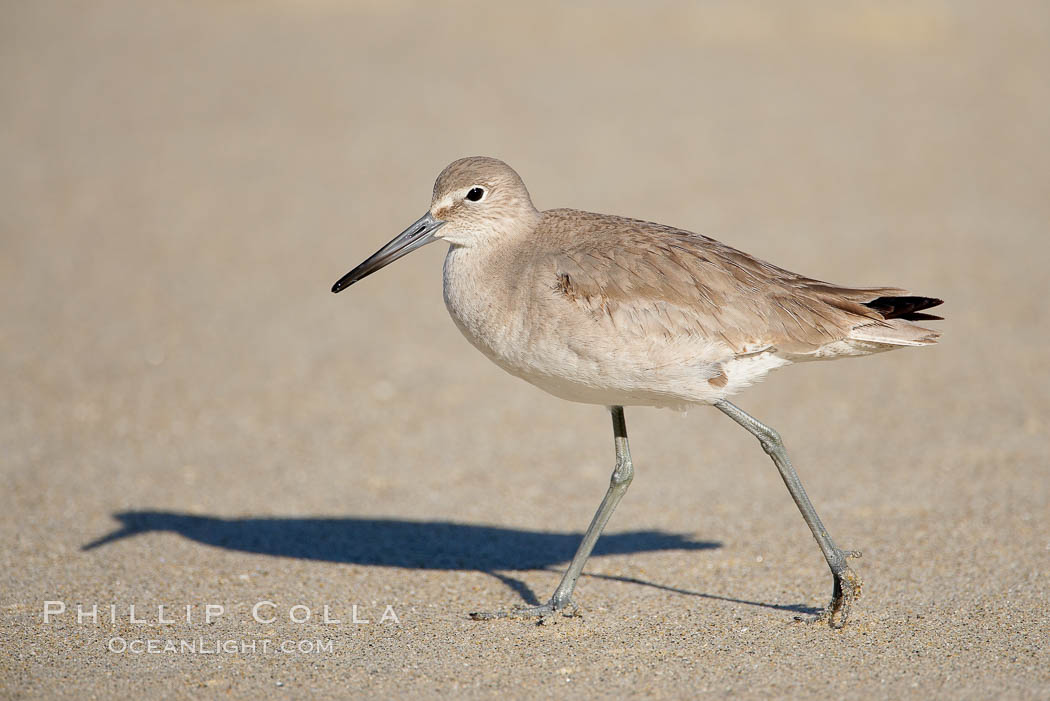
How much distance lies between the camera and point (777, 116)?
13.5 metres

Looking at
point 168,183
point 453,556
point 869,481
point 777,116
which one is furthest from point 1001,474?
point 168,183

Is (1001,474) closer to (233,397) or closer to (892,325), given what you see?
(892,325)

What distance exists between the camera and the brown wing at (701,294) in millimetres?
4656

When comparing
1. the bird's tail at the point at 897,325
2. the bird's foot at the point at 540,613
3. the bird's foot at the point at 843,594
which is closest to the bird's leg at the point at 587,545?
the bird's foot at the point at 540,613

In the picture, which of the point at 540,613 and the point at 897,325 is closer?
the point at 897,325

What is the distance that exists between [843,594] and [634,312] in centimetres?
154

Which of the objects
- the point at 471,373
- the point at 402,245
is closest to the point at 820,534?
the point at 402,245

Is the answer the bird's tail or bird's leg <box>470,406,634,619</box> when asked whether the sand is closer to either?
bird's leg <box>470,406,634,619</box>

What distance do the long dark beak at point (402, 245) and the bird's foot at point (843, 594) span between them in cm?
234

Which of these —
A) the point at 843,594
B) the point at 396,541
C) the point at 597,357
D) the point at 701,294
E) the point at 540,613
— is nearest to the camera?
the point at 597,357

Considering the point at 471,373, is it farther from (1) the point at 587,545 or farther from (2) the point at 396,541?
(1) the point at 587,545

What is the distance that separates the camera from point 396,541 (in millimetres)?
6277

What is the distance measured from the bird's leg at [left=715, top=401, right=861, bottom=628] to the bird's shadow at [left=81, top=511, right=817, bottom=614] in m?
1.24

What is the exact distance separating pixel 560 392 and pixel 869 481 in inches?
114
